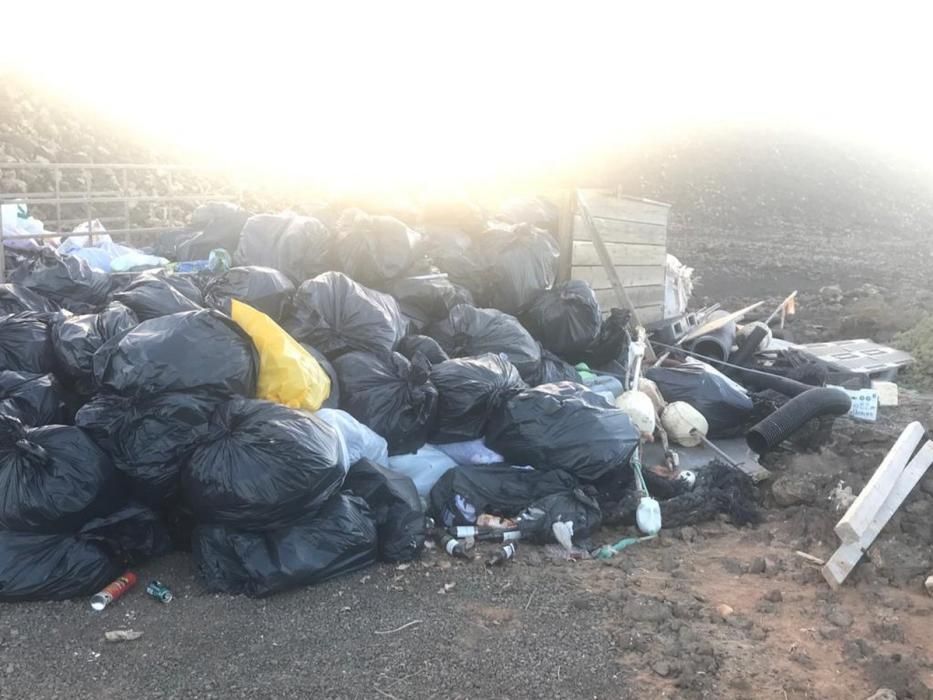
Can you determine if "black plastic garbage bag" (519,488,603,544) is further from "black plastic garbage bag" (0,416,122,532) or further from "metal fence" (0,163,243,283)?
"metal fence" (0,163,243,283)

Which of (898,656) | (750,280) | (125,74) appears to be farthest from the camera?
(125,74)

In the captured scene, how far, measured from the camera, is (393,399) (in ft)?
12.0

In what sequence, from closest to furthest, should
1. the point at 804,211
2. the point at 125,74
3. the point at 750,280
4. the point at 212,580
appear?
the point at 212,580 < the point at 750,280 < the point at 125,74 < the point at 804,211

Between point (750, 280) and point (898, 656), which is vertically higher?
point (898, 656)

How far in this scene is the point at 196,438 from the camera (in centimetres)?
300

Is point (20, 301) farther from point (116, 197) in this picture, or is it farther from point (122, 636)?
point (116, 197)

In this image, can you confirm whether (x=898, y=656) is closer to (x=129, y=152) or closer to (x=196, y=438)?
(x=196, y=438)

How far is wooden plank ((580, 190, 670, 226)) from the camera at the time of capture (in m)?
5.93

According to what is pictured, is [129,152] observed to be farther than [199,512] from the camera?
Yes

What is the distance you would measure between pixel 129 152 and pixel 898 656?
1360 cm

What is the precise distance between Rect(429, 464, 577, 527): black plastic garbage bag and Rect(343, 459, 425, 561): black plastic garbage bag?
0.58 ft

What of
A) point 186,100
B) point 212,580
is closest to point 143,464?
point 212,580

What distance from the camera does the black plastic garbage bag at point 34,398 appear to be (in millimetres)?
3096

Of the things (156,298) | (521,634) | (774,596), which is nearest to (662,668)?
(521,634)
